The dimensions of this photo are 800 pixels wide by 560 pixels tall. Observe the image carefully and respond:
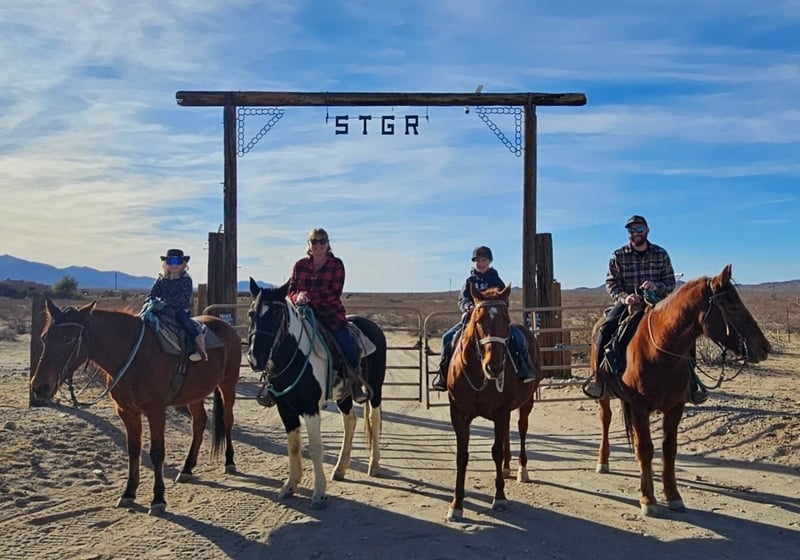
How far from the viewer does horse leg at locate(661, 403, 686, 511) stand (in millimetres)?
6633

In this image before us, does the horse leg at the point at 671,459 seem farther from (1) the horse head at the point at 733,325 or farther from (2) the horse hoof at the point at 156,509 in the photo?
(2) the horse hoof at the point at 156,509

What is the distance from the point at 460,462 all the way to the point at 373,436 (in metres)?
2.02

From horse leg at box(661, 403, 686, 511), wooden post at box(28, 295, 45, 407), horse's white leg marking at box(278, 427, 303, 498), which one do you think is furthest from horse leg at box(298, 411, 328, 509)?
wooden post at box(28, 295, 45, 407)

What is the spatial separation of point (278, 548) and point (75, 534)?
5.86ft

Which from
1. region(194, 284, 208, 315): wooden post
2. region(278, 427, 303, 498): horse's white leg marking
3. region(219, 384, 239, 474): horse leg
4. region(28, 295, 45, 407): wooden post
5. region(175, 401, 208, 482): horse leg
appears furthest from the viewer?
region(194, 284, 208, 315): wooden post

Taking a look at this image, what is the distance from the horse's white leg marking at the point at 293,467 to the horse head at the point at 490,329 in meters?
2.08

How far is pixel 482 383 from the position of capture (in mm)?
6703

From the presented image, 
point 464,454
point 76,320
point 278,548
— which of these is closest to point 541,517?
point 464,454

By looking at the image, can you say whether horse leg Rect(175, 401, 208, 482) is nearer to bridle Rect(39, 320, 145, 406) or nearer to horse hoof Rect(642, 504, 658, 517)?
bridle Rect(39, 320, 145, 406)

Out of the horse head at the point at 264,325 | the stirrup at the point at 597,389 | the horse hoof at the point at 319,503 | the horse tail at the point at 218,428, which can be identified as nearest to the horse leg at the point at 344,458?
the horse hoof at the point at 319,503

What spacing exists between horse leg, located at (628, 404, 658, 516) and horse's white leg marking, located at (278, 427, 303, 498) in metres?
3.35

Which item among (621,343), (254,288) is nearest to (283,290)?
(254,288)

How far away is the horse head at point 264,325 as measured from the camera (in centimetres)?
676

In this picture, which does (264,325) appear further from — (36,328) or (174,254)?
(36,328)
